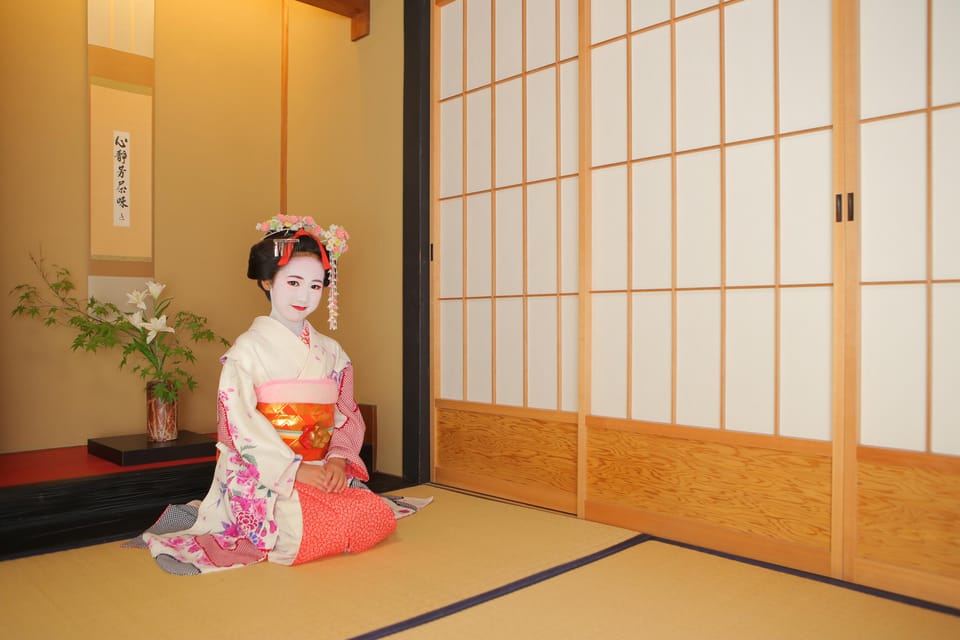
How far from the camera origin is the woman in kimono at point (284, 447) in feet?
7.82

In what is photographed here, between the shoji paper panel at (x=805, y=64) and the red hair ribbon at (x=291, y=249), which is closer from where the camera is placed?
the shoji paper panel at (x=805, y=64)

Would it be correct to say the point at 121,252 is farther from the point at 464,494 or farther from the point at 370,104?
the point at 464,494

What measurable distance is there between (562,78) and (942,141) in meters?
1.53

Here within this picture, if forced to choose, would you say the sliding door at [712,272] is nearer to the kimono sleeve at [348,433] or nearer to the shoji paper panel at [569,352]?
the shoji paper panel at [569,352]

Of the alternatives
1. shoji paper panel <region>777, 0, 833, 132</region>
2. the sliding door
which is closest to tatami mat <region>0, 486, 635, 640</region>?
the sliding door

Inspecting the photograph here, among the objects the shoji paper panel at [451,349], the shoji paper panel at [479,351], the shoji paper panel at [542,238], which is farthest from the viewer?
the shoji paper panel at [451,349]

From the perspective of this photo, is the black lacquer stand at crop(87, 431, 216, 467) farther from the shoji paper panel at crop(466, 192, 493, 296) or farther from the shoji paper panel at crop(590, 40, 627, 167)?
the shoji paper panel at crop(590, 40, 627, 167)

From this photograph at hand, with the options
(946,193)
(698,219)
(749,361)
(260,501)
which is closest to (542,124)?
(698,219)

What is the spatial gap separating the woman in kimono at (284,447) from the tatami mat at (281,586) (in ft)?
0.31

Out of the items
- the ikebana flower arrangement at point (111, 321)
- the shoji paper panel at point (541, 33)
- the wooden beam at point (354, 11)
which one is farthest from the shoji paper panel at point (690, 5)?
the ikebana flower arrangement at point (111, 321)

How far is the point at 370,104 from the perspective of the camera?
391cm

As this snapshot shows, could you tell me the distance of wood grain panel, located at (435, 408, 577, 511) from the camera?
3.08 meters

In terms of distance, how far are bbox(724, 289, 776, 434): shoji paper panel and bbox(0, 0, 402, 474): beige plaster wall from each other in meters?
1.78

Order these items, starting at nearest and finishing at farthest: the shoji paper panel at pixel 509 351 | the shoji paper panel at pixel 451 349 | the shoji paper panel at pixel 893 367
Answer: the shoji paper panel at pixel 893 367, the shoji paper panel at pixel 509 351, the shoji paper panel at pixel 451 349
